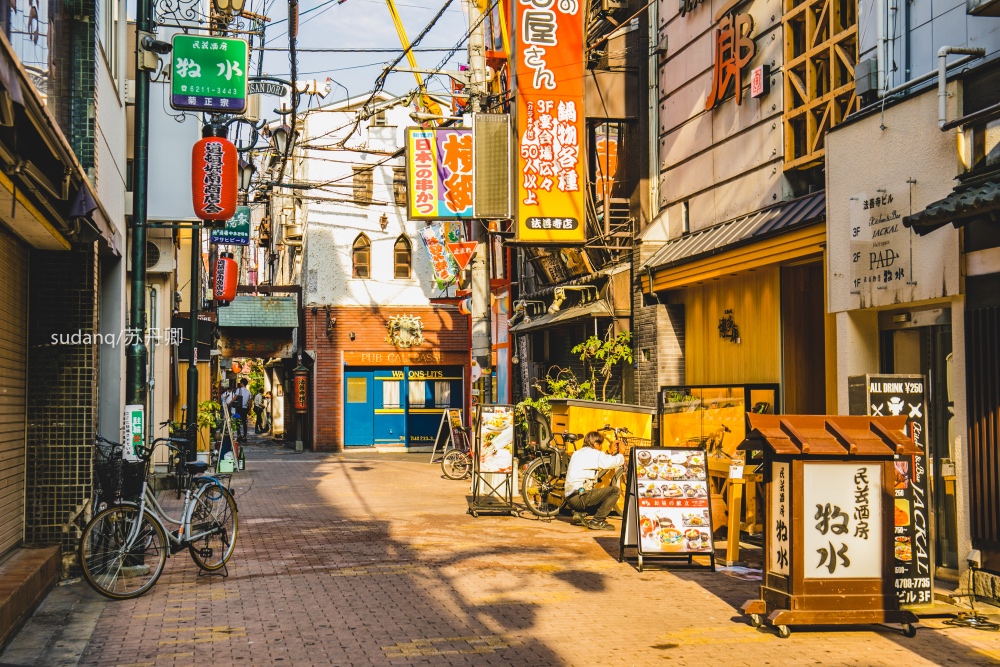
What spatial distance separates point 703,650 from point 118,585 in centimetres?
550

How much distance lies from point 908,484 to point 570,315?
441 inches

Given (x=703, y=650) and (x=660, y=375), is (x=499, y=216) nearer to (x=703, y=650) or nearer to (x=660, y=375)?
(x=660, y=375)

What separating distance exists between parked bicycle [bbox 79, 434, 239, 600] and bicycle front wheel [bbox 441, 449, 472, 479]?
11765 millimetres

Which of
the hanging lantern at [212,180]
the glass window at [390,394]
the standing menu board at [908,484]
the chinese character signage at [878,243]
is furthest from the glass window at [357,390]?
the standing menu board at [908,484]

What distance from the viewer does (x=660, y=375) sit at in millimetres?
17484

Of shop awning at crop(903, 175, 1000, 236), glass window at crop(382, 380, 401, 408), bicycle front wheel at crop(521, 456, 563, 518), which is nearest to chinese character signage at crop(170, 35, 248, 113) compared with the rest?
bicycle front wheel at crop(521, 456, 563, 518)

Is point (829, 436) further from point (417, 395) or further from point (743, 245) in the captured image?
point (417, 395)

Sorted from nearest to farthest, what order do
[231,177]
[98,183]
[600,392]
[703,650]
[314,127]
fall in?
[703,650], [98,183], [231,177], [600,392], [314,127]

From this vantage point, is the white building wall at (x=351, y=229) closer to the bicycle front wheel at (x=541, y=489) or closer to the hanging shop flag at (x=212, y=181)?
the hanging shop flag at (x=212, y=181)

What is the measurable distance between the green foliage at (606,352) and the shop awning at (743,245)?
127 centimetres

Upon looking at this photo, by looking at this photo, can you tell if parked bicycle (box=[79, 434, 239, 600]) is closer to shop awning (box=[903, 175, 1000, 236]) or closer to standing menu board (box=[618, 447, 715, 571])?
standing menu board (box=[618, 447, 715, 571])

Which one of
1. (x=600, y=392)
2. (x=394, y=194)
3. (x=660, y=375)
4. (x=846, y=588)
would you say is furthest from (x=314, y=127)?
(x=846, y=588)

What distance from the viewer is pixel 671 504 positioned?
37.7 feet

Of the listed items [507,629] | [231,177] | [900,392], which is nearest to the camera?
[507,629]
